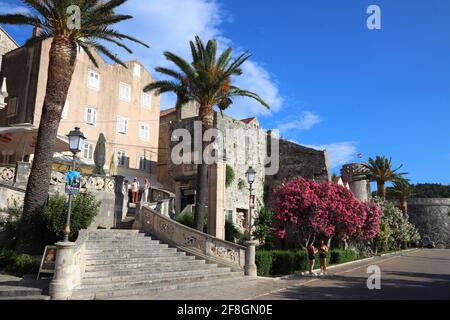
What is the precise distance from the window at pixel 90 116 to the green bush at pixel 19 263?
1786 cm

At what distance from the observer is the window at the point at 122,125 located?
3306 centimetres

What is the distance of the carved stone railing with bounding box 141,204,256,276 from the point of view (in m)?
16.1

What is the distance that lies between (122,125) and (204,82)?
15.6 meters

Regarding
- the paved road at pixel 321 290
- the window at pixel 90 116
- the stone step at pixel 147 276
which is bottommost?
the paved road at pixel 321 290

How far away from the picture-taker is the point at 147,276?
42.1 feet

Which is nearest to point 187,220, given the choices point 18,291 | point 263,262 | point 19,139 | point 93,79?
point 263,262

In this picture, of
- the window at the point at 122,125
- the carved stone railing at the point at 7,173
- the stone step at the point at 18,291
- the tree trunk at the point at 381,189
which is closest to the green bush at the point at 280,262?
the stone step at the point at 18,291

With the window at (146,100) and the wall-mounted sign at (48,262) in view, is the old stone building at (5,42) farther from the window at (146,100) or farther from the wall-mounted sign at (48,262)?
the wall-mounted sign at (48,262)

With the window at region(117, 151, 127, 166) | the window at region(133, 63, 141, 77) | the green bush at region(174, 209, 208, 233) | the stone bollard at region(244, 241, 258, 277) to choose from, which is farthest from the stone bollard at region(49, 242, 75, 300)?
the window at region(133, 63, 141, 77)

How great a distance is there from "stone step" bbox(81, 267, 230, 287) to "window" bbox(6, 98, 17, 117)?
872 inches

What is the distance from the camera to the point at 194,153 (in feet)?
110

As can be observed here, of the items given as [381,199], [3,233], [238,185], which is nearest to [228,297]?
[3,233]

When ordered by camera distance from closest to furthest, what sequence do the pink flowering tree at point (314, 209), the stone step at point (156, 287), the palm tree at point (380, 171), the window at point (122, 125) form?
the stone step at point (156, 287)
the pink flowering tree at point (314, 209)
the window at point (122, 125)
the palm tree at point (380, 171)

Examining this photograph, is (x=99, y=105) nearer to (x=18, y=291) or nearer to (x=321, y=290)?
(x=18, y=291)
